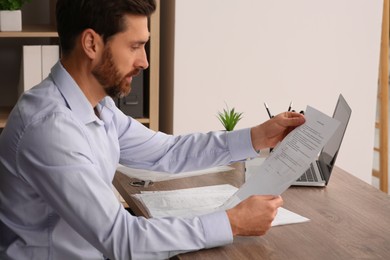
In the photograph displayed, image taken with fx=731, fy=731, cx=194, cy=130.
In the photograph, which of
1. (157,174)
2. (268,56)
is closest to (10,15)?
(268,56)

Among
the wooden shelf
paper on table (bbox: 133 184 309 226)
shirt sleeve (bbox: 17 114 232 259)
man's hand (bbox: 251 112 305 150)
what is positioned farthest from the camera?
the wooden shelf

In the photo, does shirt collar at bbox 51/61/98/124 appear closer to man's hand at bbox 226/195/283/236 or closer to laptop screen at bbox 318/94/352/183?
man's hand at bbox 226/195/283/236

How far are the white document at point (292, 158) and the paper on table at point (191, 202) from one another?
0.33 ft

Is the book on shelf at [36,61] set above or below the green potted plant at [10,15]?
below

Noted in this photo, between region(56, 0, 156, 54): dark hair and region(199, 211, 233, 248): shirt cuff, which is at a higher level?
region(56, 0, 156, 54): dark hair

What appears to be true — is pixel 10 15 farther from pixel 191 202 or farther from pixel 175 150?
pixel 191 202

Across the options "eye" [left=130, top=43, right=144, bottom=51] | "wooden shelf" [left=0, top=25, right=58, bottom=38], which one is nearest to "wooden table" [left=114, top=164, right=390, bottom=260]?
"eye" [left=130, top=43, right=144, bottom=51]

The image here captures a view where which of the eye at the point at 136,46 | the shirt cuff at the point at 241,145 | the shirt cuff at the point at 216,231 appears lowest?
the shirt cuff at the point at 216,231

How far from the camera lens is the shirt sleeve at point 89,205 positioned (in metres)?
1.61

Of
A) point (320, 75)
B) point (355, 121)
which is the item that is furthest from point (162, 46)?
point (355, 121)

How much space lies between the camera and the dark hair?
5.73ft

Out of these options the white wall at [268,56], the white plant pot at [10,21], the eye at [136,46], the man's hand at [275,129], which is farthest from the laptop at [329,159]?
the white plant pot at [10,21]

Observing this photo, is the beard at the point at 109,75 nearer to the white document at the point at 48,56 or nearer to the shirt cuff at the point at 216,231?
the shirt cuff at the point at 216,231

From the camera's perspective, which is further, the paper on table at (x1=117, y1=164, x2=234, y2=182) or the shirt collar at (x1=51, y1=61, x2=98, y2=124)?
the paper on table at (x1=117, y1=164, x2=234, y2=182)
